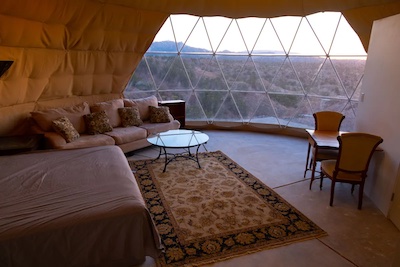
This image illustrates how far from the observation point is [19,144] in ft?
12.4

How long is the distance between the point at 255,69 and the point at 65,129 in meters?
4.71

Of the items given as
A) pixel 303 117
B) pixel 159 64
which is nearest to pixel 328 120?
pixel 303 117

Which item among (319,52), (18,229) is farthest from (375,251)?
(319,52)

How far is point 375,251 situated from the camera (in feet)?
8.80

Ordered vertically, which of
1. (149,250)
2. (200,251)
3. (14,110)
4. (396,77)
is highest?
(396,77)

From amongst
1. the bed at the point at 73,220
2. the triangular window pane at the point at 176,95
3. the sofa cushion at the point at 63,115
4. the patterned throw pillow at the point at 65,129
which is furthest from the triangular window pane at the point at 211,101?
the bed at the point at 73,220

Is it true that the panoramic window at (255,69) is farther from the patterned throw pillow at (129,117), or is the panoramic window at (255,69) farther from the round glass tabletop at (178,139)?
the round glass tabletop at (178,139)

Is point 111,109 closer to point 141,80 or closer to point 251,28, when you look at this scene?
point 141,80

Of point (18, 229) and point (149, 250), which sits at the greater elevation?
point (18, 229)

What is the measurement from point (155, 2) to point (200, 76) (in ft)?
8.20

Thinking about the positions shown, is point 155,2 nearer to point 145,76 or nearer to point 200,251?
point 145,76

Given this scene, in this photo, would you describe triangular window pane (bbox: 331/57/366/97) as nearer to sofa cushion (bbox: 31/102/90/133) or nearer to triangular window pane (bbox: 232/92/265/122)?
triangular window pane (bbox: 232/92/265/122)

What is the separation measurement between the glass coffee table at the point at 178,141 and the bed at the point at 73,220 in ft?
5.27

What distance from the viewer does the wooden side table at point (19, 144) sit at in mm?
3652
